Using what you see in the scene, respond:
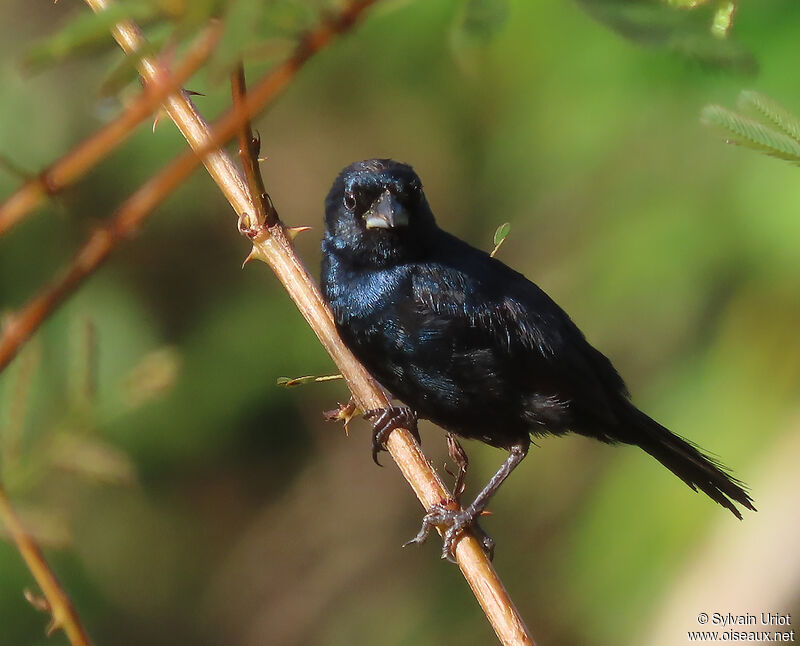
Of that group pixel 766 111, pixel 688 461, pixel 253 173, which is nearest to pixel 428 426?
pixel 688 461

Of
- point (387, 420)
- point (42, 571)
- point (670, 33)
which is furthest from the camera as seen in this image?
point (387, 420)

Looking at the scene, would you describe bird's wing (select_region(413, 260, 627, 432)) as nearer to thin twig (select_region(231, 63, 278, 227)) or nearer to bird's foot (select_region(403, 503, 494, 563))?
bird's foot (select_region(403, 503, 494, 563))

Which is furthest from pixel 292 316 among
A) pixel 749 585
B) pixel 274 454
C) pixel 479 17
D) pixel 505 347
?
pixel 479 17

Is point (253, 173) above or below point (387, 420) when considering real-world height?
above

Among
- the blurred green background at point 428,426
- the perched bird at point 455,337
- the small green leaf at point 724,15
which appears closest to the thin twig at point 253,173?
the small green leaf at point 724,15

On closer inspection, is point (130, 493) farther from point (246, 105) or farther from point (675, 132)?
point (246, 105)

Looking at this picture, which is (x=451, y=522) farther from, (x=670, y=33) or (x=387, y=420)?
(x=670, y=33)
